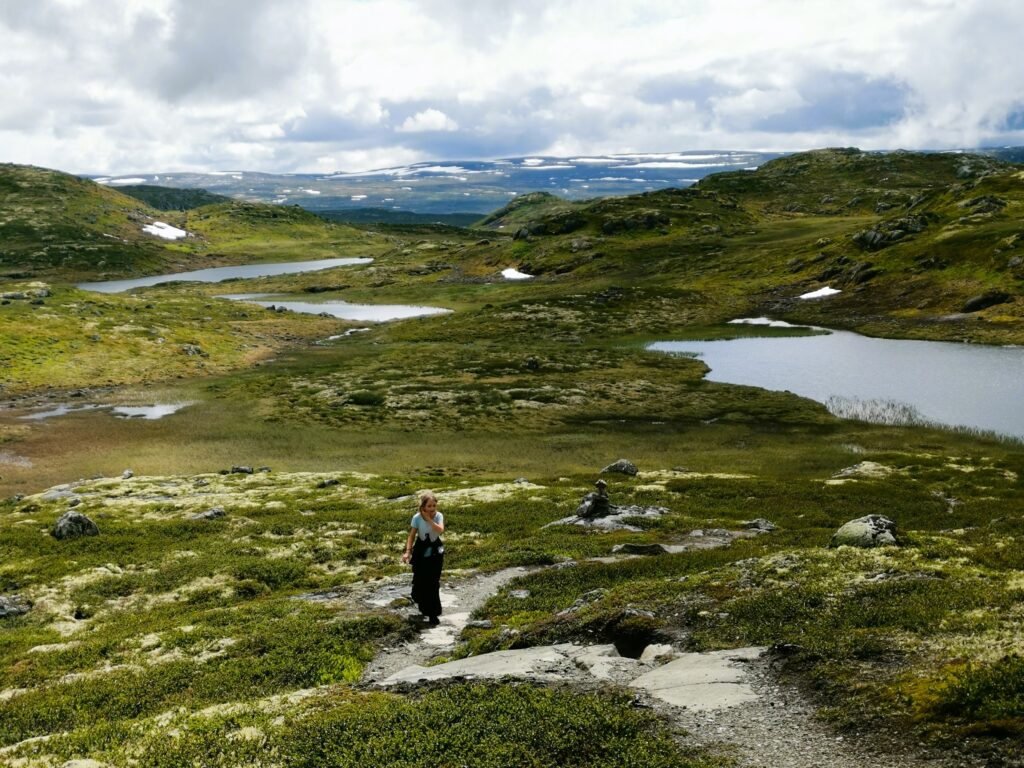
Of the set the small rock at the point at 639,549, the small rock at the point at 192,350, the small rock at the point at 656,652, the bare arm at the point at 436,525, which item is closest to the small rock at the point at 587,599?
the small rock at the point at 656,652

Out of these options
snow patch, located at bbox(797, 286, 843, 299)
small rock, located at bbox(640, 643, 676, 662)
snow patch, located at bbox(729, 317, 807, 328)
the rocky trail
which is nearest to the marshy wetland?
the rocky trail

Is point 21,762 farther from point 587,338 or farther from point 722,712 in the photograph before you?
point 587,338

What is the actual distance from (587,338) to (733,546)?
117045 mm

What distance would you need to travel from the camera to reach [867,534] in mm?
26266

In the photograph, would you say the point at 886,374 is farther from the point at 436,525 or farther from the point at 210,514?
the point at 436,525

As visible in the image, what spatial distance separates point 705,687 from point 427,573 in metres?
11.0

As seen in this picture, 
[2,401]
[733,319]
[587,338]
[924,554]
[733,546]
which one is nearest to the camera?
[924,554]

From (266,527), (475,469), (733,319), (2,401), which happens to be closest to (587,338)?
(733,319)

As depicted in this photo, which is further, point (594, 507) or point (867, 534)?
point (594, 507)

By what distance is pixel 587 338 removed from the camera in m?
147

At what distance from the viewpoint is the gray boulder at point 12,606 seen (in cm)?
2908

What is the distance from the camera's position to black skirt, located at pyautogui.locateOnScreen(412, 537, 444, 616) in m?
23.0

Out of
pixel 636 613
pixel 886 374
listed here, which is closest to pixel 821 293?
pixel 886 374

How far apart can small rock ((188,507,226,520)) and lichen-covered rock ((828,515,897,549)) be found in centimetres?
3669
